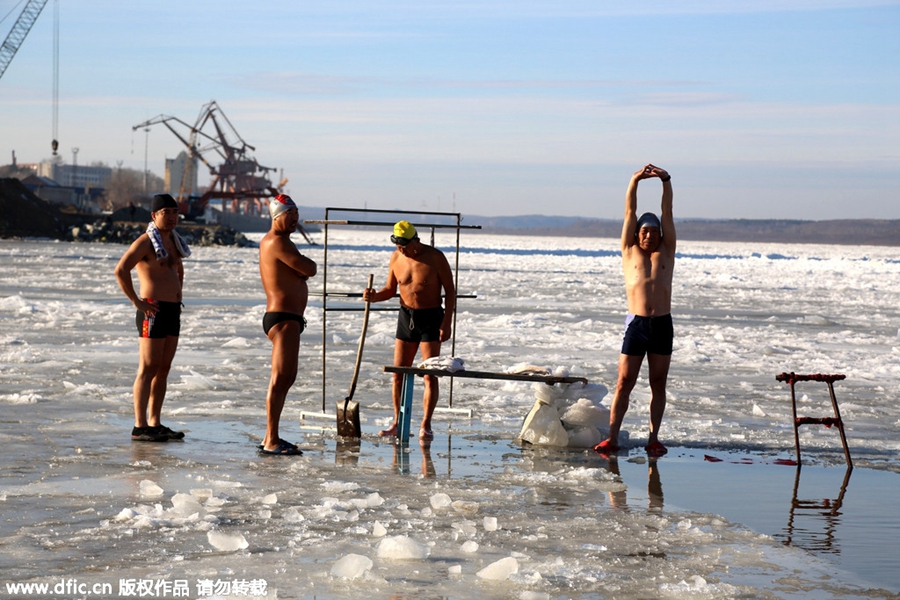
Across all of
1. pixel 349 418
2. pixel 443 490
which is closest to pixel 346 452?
pixel 349 418

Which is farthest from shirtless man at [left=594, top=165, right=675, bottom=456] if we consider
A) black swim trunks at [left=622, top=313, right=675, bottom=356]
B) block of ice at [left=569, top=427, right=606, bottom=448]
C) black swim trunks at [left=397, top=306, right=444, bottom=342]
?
black swim trunks at [left=397, top=306, right=444, bottom=342]

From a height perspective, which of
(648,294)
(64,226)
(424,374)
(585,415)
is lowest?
(64,226)

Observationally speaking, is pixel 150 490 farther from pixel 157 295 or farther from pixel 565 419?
pixel 565 419

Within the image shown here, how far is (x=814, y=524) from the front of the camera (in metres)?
6.13

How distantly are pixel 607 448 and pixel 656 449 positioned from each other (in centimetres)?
35

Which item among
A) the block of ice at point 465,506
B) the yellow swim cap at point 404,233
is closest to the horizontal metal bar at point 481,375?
the yellow swim cap at point 404,233

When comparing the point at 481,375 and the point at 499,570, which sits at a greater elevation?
the point at 481,375

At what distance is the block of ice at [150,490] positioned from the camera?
20.7 ft

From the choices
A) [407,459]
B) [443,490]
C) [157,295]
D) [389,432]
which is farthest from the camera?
[389,432]

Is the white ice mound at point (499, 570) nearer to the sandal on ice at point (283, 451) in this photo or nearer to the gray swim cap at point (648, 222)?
the sandal on ice at point (283, 451)

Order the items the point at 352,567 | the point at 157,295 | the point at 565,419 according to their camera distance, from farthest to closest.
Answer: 1. the point at 565,419
2. the point at 157,295
3. the point at 352,567

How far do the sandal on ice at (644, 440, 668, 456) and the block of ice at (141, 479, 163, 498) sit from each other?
140 inches

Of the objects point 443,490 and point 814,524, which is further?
point 443,490

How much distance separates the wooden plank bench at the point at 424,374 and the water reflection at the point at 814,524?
71.5 inches
